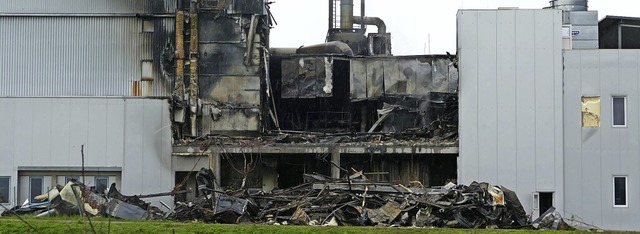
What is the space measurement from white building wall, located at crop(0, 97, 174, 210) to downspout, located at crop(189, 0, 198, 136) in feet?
4.95

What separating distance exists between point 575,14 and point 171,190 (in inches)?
603

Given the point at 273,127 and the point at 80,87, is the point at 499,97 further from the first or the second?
the point at 80,87

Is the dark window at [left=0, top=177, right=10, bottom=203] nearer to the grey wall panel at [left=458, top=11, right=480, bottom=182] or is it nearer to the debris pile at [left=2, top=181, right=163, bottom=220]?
the debris pile at [left=2, top=181, right=163, bottom=220]

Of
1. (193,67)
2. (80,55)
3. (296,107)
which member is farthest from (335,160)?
(80,55)

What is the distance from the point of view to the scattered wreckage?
24.0 m

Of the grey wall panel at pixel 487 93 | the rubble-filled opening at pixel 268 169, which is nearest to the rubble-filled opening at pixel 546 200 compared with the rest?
the grey wall panel at pixel 487 93

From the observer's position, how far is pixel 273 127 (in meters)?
34.3

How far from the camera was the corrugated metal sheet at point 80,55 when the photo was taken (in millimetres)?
31531

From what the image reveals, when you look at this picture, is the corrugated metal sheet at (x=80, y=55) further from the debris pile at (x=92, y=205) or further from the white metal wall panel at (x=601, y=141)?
the white metal wall panel at (x=601, y=141)

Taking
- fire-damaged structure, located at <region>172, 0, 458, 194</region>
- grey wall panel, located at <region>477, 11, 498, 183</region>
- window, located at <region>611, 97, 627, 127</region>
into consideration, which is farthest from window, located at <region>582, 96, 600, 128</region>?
fire-damaged structure, located at <region>172, 0, 458, 194</region>

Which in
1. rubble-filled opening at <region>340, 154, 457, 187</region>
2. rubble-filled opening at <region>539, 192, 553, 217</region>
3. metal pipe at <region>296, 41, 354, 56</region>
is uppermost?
metal pipe at <region>296, 41, 354, 56</region>

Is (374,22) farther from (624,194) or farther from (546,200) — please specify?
(624,194)

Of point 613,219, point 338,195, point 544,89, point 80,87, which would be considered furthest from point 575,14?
point 80,87

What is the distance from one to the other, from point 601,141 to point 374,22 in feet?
55.0
